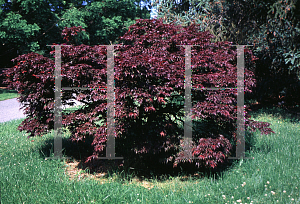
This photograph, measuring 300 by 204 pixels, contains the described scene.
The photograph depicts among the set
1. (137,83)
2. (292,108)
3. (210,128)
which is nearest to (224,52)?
(210,128)

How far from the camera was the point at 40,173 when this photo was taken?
372cm

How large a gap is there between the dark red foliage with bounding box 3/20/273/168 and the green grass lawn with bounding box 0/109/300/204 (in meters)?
0.38

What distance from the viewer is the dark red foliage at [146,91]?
3.39m

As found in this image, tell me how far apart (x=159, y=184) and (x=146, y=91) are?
137cm

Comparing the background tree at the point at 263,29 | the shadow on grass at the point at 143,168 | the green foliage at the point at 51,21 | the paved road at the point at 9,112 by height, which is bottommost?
the shadow on grass at the point at 143,168

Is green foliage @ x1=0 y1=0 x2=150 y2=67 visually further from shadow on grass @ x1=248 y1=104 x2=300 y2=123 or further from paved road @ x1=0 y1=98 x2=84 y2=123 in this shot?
shadow on grass @ x1=248 y1=104 x2=300 y2=123

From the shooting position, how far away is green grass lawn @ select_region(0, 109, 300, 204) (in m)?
2.97

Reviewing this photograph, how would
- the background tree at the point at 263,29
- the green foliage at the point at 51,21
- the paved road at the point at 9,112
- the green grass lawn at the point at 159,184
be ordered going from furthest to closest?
the green foliage at the point at 51,21 → the paved road at the point at 9,112 → the background tree at the point at 263,29 → the green grass lawn at the point at 159,184

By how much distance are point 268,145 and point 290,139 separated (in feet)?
2.05

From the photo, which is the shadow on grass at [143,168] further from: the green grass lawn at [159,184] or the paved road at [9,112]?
the paved road at [9,112]

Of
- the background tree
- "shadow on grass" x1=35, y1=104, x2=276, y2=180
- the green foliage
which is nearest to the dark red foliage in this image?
"shadow on grass" x1=35, y1=104, x2=276, y2=180

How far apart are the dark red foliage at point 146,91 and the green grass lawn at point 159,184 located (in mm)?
375

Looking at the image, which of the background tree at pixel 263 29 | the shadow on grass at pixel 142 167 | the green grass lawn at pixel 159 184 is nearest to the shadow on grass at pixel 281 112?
the background tree at pixel 263 29

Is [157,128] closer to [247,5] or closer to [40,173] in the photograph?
[40,173]
